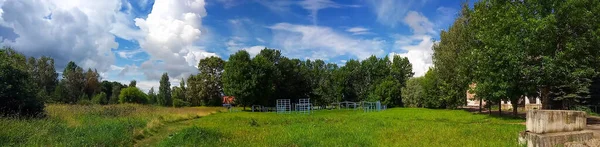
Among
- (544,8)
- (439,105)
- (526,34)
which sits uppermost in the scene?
(544,8)

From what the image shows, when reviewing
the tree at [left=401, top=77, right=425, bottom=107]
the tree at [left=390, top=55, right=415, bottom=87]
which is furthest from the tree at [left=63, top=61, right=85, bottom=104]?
the tree at [left=390, top=55, right=415, bottom=87]

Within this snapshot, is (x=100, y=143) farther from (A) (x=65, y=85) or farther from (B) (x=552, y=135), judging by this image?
(A) (x=65, y=85)

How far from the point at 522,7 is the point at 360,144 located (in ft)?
58.8

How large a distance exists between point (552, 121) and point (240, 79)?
4596cm

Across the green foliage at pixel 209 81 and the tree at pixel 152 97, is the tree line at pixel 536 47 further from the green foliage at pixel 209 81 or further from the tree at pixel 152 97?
the tree at pixel 152 97

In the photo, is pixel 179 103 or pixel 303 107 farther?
pixel 179 103

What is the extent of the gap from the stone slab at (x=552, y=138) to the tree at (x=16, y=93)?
21.9 meters

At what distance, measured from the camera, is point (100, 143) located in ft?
40.6

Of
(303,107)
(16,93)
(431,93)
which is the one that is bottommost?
(303,107)

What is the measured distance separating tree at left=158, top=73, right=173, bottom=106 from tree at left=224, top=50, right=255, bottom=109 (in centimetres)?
2672

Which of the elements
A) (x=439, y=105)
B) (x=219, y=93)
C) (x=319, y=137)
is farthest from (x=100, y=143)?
(x=219, y=93)

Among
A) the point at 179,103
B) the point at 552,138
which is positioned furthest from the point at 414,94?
the point at 552,138

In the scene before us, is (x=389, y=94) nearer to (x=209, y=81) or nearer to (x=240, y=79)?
(x=240, y=79)

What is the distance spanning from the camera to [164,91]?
83.2 metres
